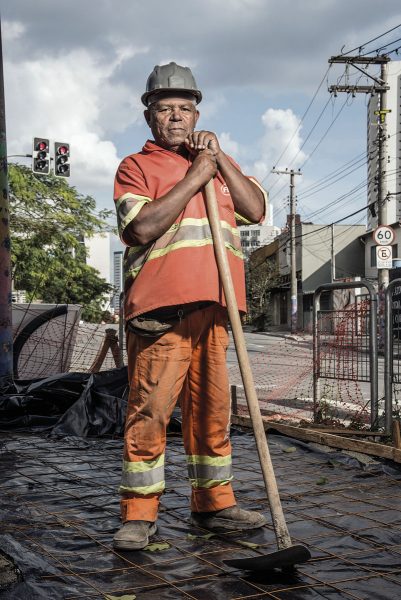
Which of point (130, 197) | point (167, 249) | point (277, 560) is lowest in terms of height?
point (277, 560)

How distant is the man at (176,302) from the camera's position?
315 centimetres

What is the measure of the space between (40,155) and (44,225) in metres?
6.08

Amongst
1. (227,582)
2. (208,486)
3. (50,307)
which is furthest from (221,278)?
(50,307)

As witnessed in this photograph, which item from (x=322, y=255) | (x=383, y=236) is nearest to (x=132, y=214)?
(x=383, y=236)

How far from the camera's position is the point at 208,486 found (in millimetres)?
3410

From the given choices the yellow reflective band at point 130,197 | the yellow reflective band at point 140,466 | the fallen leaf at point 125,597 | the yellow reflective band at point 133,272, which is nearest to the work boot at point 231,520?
the yellow reflective band at point 140,466

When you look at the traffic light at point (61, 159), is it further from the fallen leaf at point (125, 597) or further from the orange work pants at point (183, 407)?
the fallen leaf at point (125, 597)

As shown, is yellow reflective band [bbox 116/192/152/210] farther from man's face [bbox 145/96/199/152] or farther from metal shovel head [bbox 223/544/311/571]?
metal shovel head [bbox 223/544/311/571]

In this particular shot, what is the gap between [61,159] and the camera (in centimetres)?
1892

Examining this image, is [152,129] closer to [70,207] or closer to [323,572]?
[323,572]

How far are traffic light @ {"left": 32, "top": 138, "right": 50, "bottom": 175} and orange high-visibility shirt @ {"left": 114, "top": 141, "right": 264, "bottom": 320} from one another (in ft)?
53.4

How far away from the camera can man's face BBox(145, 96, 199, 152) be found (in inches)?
130

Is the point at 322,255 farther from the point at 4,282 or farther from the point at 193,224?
the point at 193,224

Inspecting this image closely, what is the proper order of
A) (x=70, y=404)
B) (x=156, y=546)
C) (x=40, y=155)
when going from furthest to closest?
(x=40, y=155) → (x=70, y=404) → (x=156, y=546)
